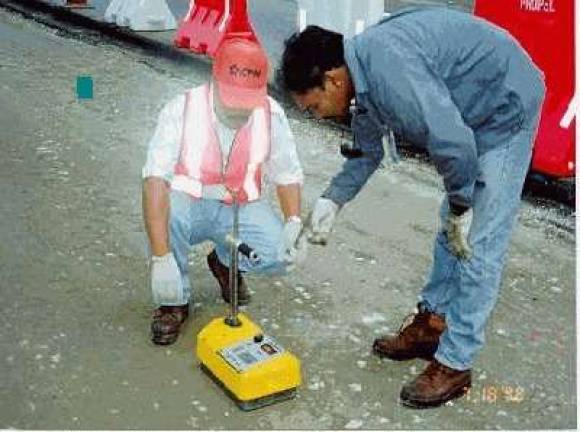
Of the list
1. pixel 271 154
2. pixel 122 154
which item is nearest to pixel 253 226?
pixel 271 154

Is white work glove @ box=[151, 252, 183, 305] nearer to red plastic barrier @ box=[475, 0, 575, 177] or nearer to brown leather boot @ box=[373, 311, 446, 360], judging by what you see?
brown leather boot @ box=[373, 311, 446, 360]

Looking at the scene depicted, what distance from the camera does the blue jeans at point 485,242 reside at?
2732 mm

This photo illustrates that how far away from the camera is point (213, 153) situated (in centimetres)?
320

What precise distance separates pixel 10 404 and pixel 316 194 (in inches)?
97.1

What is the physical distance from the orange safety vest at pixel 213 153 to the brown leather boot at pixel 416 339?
2.50ft

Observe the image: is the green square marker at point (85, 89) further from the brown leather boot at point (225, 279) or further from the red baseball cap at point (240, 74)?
the red baseball cap at point (240, 74)

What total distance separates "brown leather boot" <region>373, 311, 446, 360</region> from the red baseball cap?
102cm

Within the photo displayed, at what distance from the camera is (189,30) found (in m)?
9.04

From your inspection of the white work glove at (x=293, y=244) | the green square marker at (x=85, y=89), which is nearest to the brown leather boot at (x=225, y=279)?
the white work glove at (x=293, y=244)

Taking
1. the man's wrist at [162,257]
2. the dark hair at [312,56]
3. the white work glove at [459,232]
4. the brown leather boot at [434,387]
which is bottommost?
the brown leather boot at [434,387]

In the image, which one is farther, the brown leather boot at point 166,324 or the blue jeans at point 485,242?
the brown leather boot at point 166,324

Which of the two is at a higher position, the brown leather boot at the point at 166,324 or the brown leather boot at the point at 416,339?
the brown leather boot at the point at 416,339
